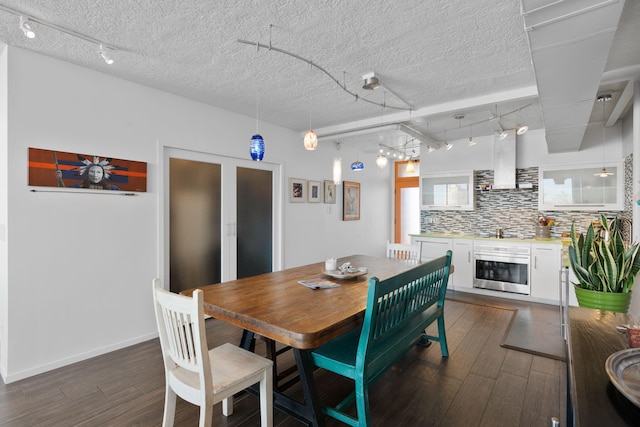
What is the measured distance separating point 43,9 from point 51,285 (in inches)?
81.1

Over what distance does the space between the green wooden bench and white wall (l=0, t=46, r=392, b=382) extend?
7.38ft

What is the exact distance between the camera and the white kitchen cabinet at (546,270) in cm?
436

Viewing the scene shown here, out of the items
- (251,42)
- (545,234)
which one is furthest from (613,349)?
(545,234)

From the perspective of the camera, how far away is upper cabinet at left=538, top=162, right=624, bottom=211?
14.1 ft

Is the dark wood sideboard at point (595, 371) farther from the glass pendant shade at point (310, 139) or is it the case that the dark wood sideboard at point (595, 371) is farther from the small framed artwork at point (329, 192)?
the small framed artwork at point (329, 192)

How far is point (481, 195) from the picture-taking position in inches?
214

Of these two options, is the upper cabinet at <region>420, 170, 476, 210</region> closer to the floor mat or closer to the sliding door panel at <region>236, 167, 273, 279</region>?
the floor mat

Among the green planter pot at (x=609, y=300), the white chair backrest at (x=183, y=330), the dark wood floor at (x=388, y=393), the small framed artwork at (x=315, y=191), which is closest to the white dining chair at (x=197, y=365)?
the white chair backrest at (x=183, y=330)

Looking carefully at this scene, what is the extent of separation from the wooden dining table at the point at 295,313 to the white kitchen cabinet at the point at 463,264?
10.3 feet

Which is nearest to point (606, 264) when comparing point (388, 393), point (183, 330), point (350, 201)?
point (388, 393)

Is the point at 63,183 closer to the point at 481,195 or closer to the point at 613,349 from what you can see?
the point at 613,349

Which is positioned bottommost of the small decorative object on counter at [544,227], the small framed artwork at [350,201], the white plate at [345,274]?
the white plate at [345,274]

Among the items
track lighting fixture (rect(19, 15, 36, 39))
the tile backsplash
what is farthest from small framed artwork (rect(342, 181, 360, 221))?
track lighting fixture (rect(19, 15, 36, 39))

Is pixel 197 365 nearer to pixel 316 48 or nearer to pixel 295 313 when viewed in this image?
pixel 295 313
